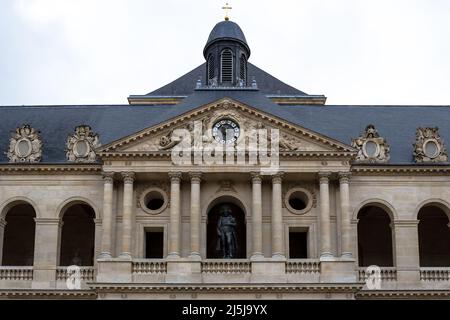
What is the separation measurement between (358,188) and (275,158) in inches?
193

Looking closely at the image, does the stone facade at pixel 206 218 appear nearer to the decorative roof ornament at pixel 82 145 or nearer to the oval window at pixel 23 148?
the decorative roof ornament at pixel 82 145

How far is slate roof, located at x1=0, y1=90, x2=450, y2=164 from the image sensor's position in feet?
133

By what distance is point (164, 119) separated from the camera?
38.5m

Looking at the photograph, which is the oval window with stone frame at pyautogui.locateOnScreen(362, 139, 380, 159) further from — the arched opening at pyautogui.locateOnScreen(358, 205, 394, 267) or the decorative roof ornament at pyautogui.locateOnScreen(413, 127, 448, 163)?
the arched opening at pyautogui.locateOnScreen(358, 205, 394, 267)

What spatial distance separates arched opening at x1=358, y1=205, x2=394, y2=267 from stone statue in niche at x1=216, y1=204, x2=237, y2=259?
25.0 feet

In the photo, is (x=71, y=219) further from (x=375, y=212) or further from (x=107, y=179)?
(x=375, y=212)

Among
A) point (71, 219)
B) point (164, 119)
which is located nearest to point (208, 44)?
point (164, 119)

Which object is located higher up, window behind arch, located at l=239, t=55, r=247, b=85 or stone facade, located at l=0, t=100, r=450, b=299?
window behind arch, located at l=239, t=55, r=247, b=85

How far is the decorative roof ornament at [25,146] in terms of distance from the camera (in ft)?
129

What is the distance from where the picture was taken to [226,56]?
155ft

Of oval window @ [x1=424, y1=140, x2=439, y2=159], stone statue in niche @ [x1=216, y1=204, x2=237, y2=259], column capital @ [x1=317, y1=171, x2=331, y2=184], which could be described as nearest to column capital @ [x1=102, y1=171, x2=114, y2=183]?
stone statue in niche @ [x1=216, y1=204, x2=237, y2=259]

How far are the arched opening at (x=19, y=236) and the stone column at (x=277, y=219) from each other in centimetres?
1338

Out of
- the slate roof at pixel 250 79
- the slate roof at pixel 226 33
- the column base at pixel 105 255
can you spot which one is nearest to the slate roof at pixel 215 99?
the slate roof at pixel 226 33

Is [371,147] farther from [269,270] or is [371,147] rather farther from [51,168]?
[51,168]
